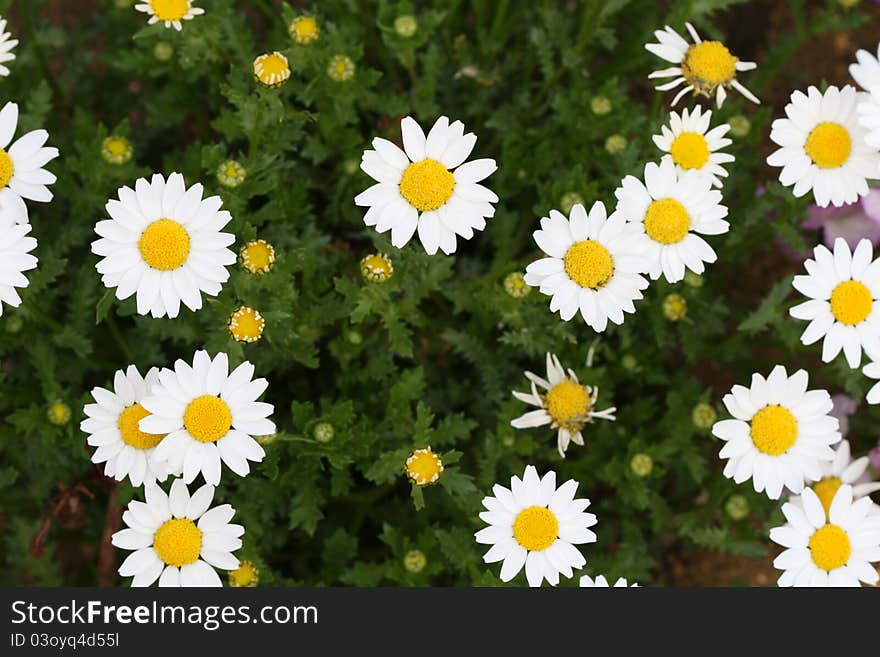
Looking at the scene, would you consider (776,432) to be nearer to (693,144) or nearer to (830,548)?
(830,548)

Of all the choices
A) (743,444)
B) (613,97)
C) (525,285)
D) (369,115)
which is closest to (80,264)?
(369,115)

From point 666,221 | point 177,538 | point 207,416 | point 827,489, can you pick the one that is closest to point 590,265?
point 666,221

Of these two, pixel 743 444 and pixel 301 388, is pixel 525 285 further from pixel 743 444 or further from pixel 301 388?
pixel 301 388

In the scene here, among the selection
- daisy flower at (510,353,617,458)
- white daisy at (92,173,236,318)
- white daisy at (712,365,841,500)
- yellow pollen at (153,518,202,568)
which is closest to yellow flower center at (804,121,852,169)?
white daisy at (712,365,841,500)

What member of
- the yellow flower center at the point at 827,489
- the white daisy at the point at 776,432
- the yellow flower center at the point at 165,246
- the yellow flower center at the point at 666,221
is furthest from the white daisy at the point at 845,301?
the yellow flower center at the point at 165,246

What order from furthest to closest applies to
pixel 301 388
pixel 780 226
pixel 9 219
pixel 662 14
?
pixel 662 14 → pixel 301 388 → pixel 780 226 → pixel 9 219

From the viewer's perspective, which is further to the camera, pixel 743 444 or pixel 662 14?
pixel 662 14
